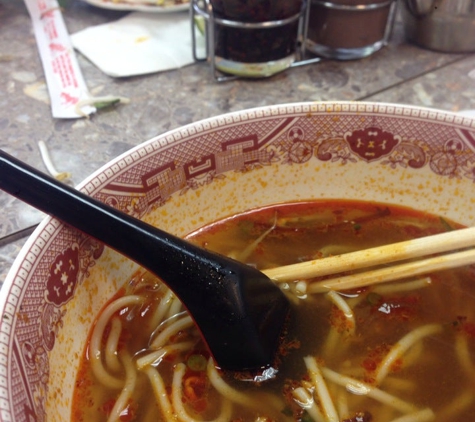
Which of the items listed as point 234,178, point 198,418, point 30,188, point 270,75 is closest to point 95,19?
point 270,75

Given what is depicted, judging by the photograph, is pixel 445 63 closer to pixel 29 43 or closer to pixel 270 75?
pixel 270 75

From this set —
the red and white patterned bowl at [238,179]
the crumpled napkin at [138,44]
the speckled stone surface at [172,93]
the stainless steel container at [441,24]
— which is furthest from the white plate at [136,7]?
the red and white patterned bowl at [238,179]

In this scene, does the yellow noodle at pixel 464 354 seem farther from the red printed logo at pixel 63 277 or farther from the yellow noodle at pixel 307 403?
the red printed logo at pixel 63 277

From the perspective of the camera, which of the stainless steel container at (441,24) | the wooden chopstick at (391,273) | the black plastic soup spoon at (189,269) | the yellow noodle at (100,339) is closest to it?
the black plastic soup spoon at (189,269)

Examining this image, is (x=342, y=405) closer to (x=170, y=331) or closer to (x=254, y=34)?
(x=170, y=331)

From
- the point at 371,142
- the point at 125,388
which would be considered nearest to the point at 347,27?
the point at 371,142

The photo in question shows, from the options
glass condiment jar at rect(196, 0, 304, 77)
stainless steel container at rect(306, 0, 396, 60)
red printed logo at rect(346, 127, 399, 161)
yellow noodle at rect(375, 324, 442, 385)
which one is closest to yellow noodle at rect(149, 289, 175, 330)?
yellow noodle at rect(375, 324, 442, 385)

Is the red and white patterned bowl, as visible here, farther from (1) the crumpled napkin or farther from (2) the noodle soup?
(1) the crumpled napkin
